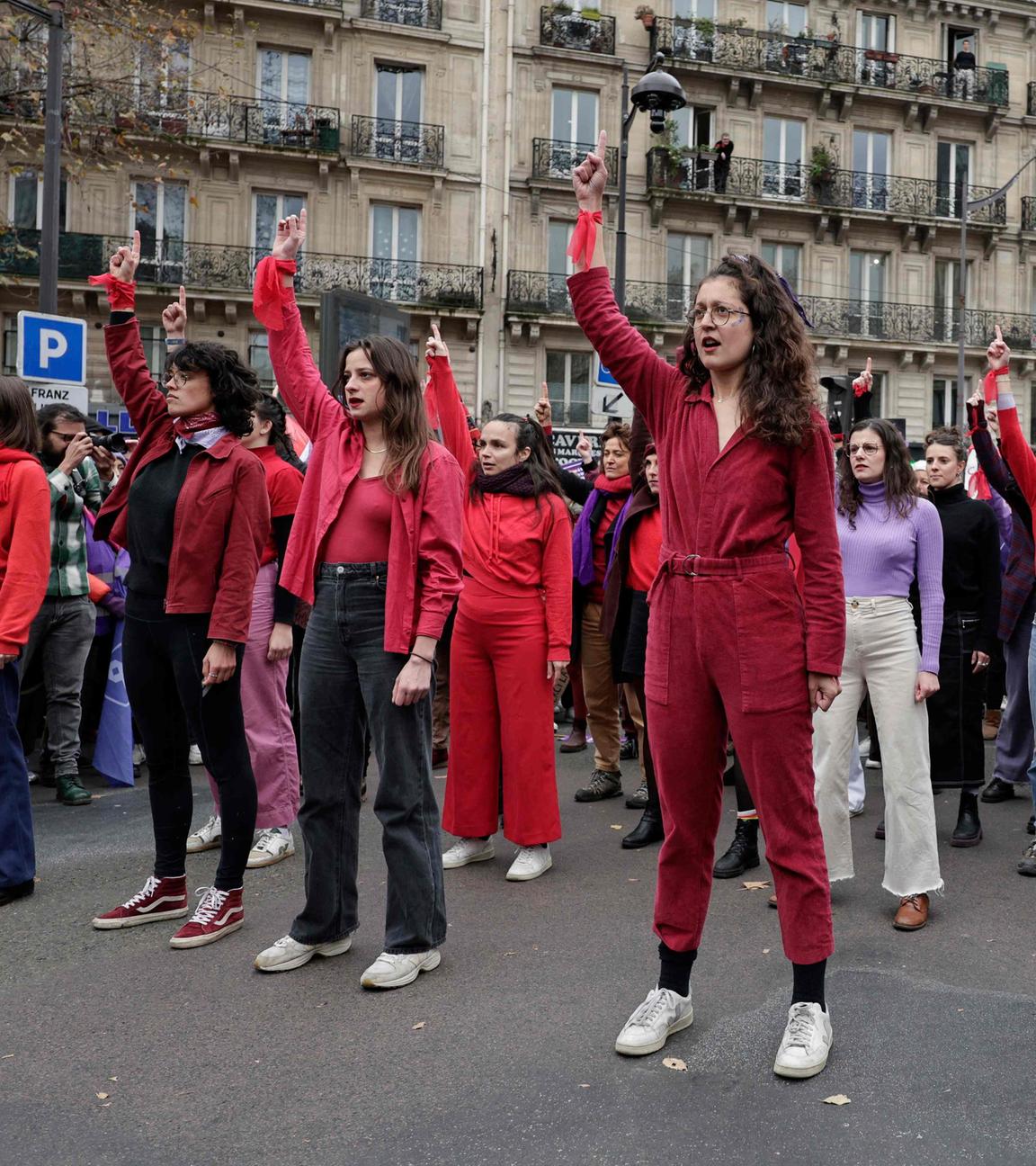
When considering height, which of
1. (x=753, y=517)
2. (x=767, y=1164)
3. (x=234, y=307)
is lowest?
(x=767, y=1164)

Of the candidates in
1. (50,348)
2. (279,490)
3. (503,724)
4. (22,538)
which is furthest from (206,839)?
(50,348)

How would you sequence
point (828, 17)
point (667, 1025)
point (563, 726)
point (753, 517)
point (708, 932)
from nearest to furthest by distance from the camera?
point (753, 517) < point (667, 1025) < point (708, 932) < point (563, 726) < point (828, 17)

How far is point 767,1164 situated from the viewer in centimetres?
292

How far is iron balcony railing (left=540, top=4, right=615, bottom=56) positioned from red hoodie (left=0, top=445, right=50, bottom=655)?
27863 mm

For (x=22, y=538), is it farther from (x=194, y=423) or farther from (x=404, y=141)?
(x=404, y=141)

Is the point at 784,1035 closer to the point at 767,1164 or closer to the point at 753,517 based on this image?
the point at 767,1164

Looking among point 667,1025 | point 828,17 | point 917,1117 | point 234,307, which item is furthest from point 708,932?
point 828,17

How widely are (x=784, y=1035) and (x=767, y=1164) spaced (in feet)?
1.97

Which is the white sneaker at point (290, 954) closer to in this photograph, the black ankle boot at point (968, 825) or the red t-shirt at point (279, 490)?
the red t-shirt at point (279, 490)

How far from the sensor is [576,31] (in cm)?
2992

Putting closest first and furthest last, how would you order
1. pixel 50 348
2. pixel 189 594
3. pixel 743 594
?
pixel 743 594 < pixel 189 594 < pixel 50 348

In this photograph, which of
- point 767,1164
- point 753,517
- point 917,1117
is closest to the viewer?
point 767,1164

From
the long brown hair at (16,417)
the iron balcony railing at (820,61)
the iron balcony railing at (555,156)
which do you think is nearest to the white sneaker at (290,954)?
the long brown hair at (16,417)

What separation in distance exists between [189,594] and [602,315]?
1977 mm
